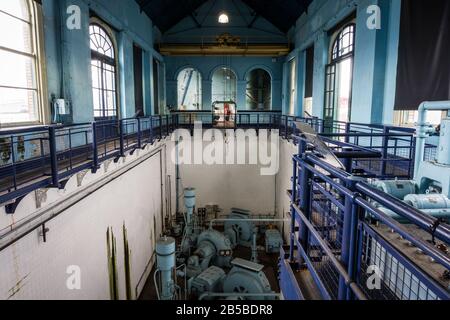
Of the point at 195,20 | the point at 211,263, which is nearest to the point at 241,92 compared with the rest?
the point at 195,20

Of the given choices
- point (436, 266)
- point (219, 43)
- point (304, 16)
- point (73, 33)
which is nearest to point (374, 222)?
point (436, 266)

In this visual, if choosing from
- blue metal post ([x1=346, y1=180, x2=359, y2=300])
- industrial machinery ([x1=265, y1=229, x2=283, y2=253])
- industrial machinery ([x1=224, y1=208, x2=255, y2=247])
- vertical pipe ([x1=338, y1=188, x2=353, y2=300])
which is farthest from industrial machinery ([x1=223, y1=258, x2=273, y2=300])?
blue metal post ([x1=346, y1=180, x2=359, y2=300])

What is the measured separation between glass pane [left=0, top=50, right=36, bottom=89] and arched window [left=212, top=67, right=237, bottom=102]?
12.8m

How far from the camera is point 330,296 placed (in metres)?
2.29

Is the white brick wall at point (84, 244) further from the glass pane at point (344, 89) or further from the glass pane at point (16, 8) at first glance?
the glass pane at point (344, 89)

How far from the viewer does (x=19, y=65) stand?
5.50 meters

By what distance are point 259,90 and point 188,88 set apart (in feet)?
14.3

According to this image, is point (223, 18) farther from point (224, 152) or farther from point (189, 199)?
point (189, 199)

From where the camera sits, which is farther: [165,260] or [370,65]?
[370,65]

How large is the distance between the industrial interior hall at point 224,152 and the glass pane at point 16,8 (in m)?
0.03

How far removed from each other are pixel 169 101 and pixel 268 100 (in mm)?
5850

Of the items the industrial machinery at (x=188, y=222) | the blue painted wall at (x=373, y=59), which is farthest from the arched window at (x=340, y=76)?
the industrial machinery at (x=188, y=222)

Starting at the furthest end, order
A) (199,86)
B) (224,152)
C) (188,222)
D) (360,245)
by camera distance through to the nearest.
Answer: (199,86)
(224,152)
(188,222)
(360,245)
